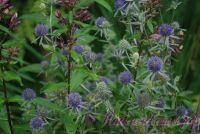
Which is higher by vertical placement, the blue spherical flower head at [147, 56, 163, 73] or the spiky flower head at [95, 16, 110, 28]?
the spiky flower head at [95, 16, 110, 28]

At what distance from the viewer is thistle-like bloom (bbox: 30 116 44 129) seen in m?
1.83

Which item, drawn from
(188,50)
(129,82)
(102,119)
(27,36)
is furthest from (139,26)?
(27,36)

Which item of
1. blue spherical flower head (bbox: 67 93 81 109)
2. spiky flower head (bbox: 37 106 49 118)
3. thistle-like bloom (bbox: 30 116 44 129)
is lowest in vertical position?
thistle-like bloom (bbox: 30 116 44 129)

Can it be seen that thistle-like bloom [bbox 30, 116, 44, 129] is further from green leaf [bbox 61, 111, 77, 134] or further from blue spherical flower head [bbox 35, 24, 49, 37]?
blue spherical flower head [bbox 35, 24, 49, 37]

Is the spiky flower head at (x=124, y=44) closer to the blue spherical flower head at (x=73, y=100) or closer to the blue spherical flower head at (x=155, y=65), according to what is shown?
the blue spherical flower head at (x=155, y=65)

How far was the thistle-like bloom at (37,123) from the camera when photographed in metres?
1.83

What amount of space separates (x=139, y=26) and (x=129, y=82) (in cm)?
25

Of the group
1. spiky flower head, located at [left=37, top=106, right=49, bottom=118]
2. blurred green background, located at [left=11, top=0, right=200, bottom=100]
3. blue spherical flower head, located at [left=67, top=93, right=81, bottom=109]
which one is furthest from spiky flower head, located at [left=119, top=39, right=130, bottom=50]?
blurred green background, located at [left=11, top=0, right=200, bottom=100]

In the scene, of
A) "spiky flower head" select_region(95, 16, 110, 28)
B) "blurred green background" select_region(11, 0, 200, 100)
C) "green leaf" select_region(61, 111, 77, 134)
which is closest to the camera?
"green leaf" select_region(61, 111, 77, 134)

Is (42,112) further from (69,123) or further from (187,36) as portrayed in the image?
(187,36)

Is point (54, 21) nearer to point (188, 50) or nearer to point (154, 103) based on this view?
point (154, 103)

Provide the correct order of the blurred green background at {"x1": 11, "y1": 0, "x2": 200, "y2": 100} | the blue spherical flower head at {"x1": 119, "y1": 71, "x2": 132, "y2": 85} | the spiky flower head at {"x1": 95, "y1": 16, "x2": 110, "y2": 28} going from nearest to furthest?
1. the blue spherical flower head at {"x1": 119, "y1": 71, "x2": 132, "y2": 85}
2. the spiky flower head at {"x1": 95, "y1": 16, "x2": 110, "y2": 28}
3. the blurred green background at {"x1": 11, "y1": 0, "x2": 200, "y2": 100}

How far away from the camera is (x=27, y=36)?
356 centimetres

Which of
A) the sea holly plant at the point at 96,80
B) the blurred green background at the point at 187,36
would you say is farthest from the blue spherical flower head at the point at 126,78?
the blurred green background at the point at 187,36
